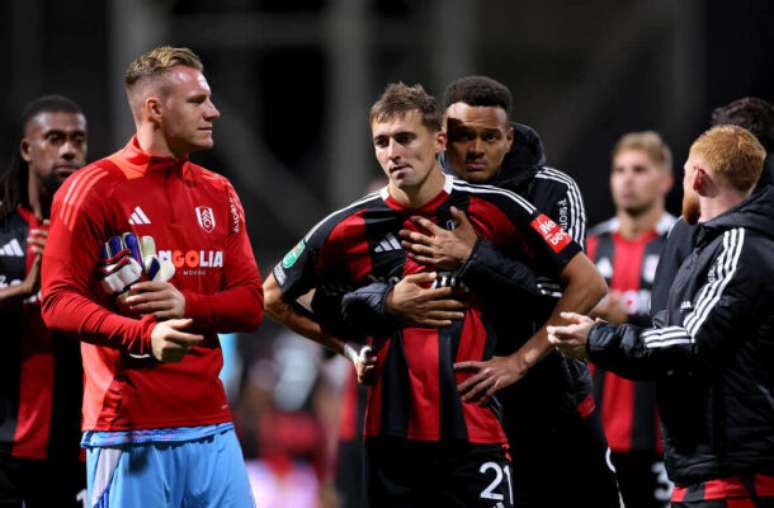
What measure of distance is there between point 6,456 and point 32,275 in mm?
760

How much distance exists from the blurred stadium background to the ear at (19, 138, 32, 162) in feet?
19.8

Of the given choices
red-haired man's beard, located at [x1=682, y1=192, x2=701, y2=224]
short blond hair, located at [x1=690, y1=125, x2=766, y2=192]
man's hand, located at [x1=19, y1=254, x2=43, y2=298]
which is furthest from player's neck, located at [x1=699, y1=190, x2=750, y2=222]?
man's hand, located at [x1=19, y1=254, x2=43, y2=298]

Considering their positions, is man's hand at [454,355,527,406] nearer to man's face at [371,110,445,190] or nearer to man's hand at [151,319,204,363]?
man's face at [371,110,445,190]

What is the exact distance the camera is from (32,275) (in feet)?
18.2

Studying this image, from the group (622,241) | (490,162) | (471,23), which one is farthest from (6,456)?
(471,23)

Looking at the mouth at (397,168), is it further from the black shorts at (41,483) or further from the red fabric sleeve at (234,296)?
the black shorts at (41,483)

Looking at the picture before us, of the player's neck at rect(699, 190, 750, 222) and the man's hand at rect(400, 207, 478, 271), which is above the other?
the player's neck at rect(699, 190, 750, 222)

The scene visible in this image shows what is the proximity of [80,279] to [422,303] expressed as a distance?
1.16 metres

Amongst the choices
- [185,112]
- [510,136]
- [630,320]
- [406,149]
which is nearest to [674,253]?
[510,136]

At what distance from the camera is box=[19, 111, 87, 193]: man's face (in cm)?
587

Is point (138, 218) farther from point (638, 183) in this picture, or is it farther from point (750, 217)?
point (638, 183)

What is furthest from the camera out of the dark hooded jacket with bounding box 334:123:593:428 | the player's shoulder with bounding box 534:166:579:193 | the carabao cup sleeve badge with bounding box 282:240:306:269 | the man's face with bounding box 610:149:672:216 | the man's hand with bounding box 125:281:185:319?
the man's face with bounding box 610:149:672:216

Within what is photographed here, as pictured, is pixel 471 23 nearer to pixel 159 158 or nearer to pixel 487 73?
pixel 487 73

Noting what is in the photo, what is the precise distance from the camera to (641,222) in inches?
305
